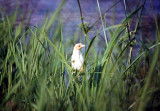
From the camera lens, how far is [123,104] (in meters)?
0.75

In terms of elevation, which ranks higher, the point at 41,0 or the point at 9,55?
the point at 41,0

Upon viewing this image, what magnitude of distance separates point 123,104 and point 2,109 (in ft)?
1.54

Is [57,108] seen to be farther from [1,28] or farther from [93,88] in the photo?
[1,28]

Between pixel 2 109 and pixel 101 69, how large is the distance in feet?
1.38

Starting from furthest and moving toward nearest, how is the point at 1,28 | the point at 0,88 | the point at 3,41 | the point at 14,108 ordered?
the point at 1,28 → the point at 3,41 → the point at 0,88 → the point at 14,108

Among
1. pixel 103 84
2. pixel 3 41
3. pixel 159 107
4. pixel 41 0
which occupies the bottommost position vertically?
pixel 159 107

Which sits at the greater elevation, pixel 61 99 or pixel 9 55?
pixel 9 55

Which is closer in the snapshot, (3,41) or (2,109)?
(2,109)

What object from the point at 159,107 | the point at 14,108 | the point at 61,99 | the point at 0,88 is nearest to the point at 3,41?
the point at 0,88

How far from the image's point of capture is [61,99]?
0.83 m

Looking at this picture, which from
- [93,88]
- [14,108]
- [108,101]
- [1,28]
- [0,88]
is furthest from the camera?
[1,28]

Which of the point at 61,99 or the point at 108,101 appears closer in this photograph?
the point at 108,101

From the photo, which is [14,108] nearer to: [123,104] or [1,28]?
[123,104]

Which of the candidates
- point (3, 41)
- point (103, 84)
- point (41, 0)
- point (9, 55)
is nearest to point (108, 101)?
point (103, 84)
